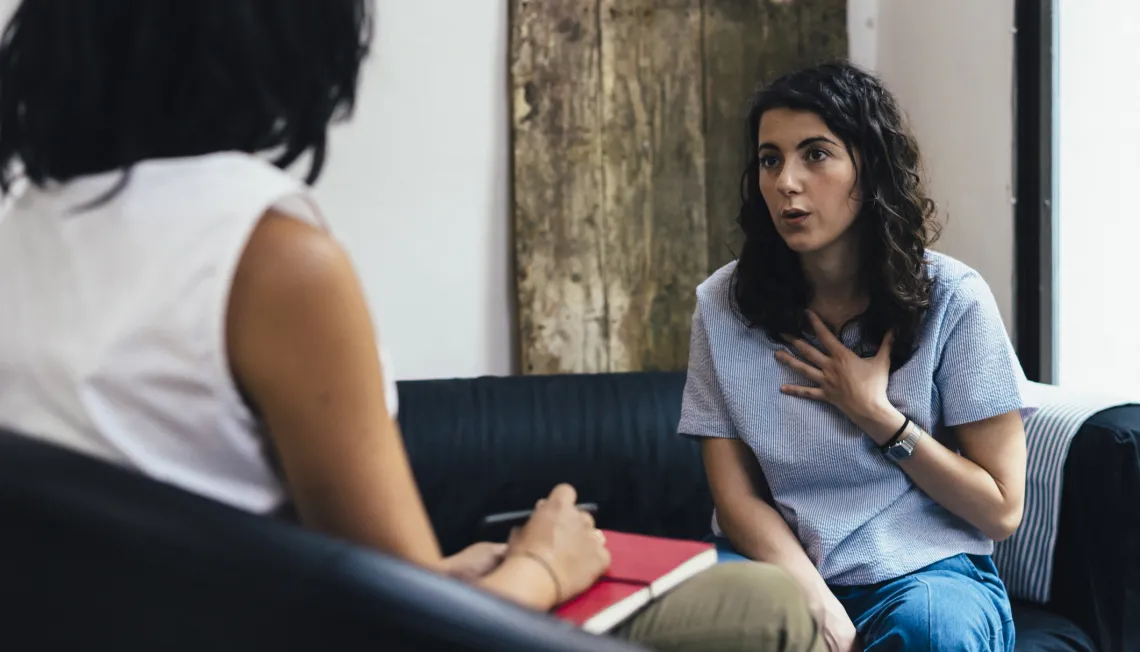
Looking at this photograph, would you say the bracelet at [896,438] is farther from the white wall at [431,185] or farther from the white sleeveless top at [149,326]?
the white wall at [431,185]

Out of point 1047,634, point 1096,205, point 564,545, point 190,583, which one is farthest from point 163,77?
point 1096,205

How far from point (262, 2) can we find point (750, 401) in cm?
112

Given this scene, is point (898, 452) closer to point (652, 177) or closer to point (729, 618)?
point (729, 618)

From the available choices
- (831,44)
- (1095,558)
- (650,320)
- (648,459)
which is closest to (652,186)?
(650,320)

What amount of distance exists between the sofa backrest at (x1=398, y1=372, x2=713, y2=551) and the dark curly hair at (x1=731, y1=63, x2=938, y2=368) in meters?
0.64

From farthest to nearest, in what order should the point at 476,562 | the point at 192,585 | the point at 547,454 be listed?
the point at 547,454
the point at 476,562
the point at 192,585

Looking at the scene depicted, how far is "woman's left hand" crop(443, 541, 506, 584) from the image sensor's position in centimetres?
96

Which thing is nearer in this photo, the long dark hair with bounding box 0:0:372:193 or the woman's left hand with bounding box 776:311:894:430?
the long dark hair with bounding box 0:0:372:193

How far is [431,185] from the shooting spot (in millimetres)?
2715

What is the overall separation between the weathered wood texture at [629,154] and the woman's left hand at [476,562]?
1.74 m

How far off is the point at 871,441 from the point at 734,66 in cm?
150

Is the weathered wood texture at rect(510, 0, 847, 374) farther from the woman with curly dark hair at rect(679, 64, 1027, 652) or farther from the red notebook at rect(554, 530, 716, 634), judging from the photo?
the red notebook at rect(554, 530, 716, 634)

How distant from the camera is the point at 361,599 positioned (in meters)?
0.60

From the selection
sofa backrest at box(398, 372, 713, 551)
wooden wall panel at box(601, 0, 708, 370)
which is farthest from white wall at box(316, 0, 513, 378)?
sofa backrest at box(398, 372, 713, 551)
